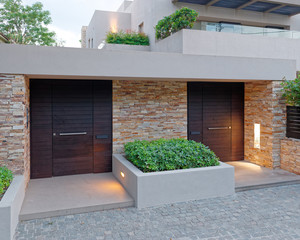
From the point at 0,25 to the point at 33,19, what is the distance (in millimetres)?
2867

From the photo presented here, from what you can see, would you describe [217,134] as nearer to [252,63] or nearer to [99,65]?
[252,63]

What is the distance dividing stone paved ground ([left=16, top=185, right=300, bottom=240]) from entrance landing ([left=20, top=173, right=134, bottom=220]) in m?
0.15

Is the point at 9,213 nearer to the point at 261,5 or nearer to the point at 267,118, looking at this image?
the point at 267,118

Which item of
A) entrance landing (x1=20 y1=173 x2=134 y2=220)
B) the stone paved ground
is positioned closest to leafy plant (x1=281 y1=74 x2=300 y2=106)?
the stone paved ground

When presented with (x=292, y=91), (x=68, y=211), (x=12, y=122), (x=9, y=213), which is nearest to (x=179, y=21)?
(x=292, y=91)

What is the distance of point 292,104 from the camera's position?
7.85 m

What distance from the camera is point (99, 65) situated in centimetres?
639

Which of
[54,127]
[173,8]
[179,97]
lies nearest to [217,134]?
[179,97]

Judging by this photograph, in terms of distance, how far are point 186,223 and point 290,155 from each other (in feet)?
14.7

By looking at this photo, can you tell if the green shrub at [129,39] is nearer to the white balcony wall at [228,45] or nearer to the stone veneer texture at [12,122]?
the white balcony wall at [228,45]

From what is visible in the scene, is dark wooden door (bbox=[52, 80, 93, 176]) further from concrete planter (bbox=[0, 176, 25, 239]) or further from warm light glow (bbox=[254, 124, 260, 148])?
warm light glow (bbox=[254, 124, 260, 148])

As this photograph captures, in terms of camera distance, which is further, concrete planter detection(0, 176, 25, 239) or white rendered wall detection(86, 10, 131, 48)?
white rendered wall detection(86, 10, 131, 48)

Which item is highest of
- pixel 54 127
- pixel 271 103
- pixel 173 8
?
pixel 173 8

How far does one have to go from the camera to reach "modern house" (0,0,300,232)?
19.4 feet
